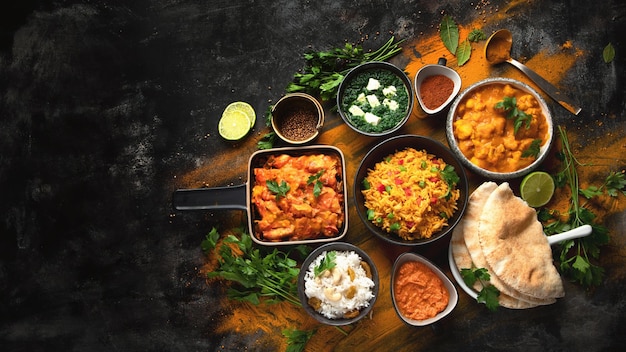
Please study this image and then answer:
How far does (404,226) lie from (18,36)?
395cm

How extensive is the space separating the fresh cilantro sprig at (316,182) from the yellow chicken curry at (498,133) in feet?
3.91

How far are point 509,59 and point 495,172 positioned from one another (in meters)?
1.07

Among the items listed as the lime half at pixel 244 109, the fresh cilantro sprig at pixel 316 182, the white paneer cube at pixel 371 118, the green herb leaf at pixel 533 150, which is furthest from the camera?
the lime half at pixel 244 109

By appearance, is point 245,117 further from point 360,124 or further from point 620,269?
point 620,269

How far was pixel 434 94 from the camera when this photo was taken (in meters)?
4.74

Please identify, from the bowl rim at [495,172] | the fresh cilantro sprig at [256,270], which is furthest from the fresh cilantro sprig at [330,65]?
the fresh cilantro sprig at [256,270]

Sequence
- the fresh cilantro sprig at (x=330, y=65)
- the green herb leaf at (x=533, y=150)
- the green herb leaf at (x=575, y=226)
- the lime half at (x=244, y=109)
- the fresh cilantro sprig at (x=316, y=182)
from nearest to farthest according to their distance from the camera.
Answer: the fresh cilantro sprig at (x=316, y=182) → the green herb leaf at (x=533, y=150) → the green herb leaf at (x=575, y=226) → the fresh cilantro sprig at (x=330, y=65) → the lime half at (x=244, y=109)

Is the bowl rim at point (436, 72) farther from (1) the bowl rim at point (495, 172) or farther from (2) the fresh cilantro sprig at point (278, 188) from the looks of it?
(2) the fresh cilantro sprig at point (278, 188)

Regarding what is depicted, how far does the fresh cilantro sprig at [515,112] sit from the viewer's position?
4375 millimetres

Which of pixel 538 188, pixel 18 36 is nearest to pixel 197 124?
pixel 18 36

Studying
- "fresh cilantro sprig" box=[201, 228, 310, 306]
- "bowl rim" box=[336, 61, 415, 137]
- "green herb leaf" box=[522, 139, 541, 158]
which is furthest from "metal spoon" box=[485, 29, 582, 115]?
"fresh cilantro sprig" box=[201, 228, 310, 306]

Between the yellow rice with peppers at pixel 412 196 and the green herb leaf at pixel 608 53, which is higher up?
the green herb leaf at pixel 608 53

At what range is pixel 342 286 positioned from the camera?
4215 millimetres

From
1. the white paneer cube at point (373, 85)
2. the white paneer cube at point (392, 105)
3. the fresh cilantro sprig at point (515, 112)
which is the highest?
the white paneer cube at point (373, 85)
